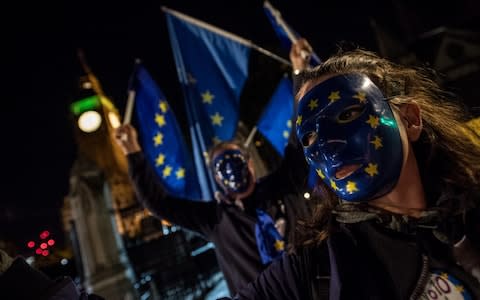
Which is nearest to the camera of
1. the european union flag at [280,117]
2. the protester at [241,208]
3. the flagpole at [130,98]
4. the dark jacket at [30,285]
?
the dark jacket at [30,285]

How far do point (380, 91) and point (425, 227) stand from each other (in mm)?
632

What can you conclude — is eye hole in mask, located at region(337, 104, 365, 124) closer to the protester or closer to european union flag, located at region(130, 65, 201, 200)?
the protester

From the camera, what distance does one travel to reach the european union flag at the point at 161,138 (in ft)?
18.3

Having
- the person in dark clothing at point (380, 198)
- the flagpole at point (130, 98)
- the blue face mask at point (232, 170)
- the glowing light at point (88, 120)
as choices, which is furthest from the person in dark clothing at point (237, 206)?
the glowing light at point (88, 120)

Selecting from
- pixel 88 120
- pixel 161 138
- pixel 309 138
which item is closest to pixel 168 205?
pixel 161 138

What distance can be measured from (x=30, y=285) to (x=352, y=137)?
140 centimetres

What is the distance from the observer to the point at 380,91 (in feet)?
5.67

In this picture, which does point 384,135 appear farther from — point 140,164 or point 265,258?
point 140,164

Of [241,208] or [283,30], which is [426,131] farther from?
[283,30]

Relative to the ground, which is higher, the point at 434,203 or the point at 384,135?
the point at 384,135

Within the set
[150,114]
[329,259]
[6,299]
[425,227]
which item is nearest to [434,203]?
[425,227]

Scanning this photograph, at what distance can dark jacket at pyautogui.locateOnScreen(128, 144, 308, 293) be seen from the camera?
11.6ft

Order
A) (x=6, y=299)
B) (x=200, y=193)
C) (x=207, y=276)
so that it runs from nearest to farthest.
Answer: (x=6, y=299)
(x=200, y=193)
(x=207, y=276)

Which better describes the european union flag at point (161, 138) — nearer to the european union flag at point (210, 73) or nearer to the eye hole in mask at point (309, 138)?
the european union flag at point (210, 73)
